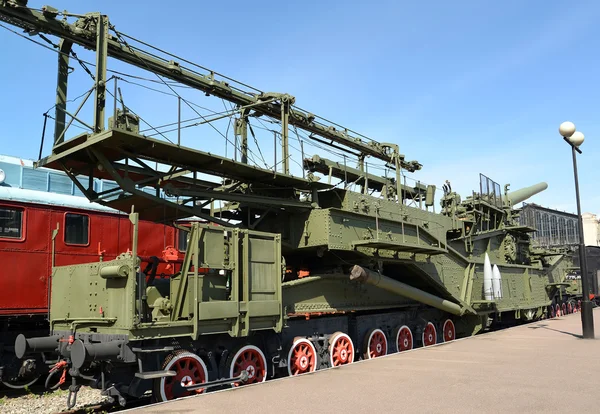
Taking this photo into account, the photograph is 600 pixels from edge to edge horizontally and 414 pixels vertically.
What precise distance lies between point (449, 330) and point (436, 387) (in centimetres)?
859

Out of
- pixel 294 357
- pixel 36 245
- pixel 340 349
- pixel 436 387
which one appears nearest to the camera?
pixel 436 387

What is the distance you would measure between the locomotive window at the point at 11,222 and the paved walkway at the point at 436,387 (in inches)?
237

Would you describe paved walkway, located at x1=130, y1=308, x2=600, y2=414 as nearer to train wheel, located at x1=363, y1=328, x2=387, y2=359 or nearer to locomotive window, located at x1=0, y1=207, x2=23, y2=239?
train wheel, located at x1=363, y1=328, x2=387, y2=359

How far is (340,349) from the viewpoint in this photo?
11.3 m

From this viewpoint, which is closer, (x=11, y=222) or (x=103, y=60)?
(x=103, y=60)

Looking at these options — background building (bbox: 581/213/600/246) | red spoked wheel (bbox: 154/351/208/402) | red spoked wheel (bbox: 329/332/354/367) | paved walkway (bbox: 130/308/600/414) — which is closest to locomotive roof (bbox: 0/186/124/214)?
red spoked wheel (bbox: 154/351/208/402)

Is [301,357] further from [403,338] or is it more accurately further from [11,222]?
[11,222]

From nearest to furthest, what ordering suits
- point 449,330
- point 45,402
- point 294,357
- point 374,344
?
point 45,402, point 294,357, point 374,344, point 449,330

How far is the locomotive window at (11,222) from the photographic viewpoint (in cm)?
1070

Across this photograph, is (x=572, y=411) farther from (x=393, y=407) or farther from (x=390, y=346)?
(x=390, y=346)

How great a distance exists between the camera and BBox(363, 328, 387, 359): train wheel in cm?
1230

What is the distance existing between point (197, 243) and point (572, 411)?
5622 mm

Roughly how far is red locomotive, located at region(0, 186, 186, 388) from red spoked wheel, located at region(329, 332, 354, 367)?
3.82 m

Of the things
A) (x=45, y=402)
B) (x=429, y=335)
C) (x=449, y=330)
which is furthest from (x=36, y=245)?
(x=449, y=330)
